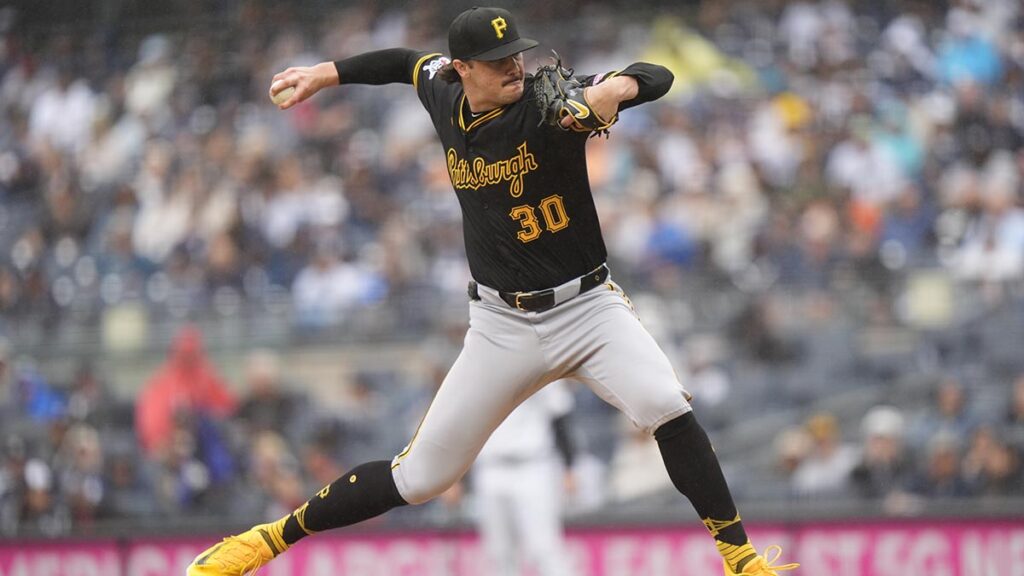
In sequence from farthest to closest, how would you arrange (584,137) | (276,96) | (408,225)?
(408,225), (276,96), (584,137)

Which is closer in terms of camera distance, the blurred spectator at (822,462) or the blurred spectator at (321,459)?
the blurred spectator at (822,462)

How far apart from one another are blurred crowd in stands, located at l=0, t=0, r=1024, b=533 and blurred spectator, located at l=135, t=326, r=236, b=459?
0.08 feet

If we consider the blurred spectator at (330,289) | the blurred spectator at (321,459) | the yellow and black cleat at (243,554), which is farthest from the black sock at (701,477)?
the blurred spectator at (330,289)

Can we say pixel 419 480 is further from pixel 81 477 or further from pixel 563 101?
pixel 81 477

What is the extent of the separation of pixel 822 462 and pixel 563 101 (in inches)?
242

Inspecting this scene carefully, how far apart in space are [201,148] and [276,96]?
9.44 m

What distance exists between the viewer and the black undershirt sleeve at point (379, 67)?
5.66 m

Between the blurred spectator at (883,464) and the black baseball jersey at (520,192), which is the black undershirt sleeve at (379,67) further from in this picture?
the blurred spectator at (883,464)

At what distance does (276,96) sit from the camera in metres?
5.46

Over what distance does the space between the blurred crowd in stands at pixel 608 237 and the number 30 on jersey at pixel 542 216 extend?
5315 millimetres

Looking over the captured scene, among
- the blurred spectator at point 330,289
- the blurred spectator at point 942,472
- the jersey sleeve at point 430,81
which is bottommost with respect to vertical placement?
the blurred spectator at point 942,472

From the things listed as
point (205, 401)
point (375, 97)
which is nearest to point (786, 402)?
point (205, 401)

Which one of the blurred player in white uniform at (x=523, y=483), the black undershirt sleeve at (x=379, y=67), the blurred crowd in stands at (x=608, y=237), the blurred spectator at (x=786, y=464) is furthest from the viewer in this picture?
the blurred crowd in stands at (x=608, y=237)

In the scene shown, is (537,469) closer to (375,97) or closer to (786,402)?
(786,402)
